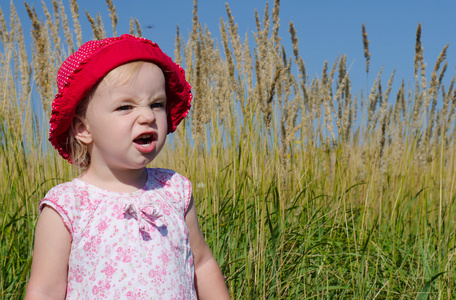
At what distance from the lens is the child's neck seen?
135 centimetres

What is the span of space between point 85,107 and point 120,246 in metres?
0.38

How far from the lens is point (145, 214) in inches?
51.7

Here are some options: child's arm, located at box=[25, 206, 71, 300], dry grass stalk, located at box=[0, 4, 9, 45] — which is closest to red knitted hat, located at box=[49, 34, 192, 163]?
child's arm, located at box=[25, 206, 71, 300]

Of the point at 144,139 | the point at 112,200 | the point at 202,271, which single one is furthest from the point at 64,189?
the point at 202,271

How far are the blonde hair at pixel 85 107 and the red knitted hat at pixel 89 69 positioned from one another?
0.04 ft

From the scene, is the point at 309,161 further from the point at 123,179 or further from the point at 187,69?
the point at 123,179

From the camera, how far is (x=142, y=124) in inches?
49.8

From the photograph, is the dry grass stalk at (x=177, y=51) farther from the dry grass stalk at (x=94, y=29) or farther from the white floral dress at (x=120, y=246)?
the white floral dress at (x=120, y=246)

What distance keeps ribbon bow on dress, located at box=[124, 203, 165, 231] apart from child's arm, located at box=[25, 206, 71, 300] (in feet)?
0.54

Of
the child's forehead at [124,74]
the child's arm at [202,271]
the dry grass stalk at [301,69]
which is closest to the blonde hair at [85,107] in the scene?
the child's forehead at [124,74]

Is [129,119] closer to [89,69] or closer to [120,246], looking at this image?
[89,69]

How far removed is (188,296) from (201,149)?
1.21 metres

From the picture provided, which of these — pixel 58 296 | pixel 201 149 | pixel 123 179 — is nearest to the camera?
pixel 58 296

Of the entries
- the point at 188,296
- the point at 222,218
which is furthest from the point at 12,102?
the point at 188,296
